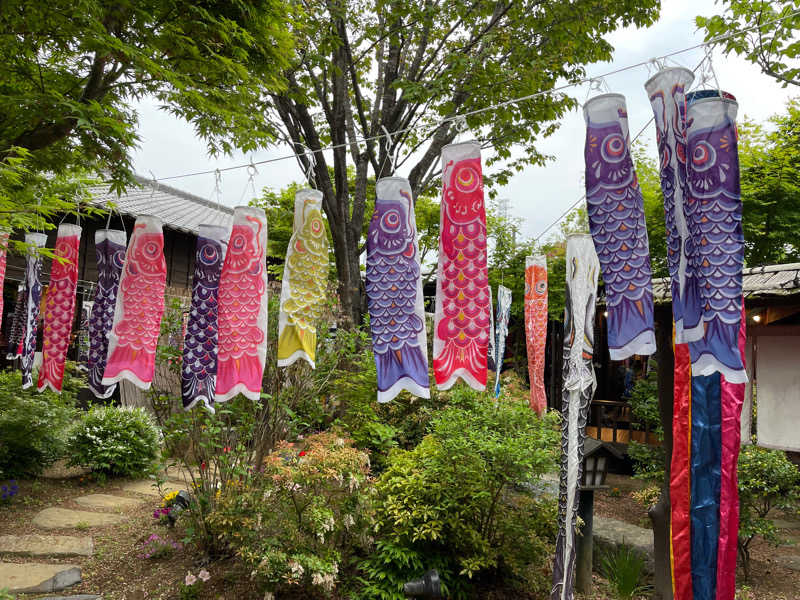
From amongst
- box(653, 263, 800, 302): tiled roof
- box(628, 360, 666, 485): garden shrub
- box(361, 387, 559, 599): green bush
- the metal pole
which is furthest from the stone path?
box(628, 360, 666, 485): garden shrub

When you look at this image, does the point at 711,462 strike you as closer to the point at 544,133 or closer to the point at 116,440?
the point at 544,133

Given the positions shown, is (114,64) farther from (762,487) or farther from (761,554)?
(761,554)

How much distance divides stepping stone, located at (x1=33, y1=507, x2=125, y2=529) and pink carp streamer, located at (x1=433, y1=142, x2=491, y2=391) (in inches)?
261

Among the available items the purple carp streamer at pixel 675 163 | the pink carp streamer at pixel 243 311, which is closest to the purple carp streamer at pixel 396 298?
the pink carp streamer at pixel 243 311

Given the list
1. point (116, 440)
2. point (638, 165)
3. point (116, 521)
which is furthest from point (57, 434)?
point (638, 165)

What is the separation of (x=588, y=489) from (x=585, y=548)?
84 cm

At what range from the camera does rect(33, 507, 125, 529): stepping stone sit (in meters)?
7.46

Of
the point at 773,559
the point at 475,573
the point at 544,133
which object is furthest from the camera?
the point at 544,133

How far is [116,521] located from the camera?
770 cm

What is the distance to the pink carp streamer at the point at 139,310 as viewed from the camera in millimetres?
4461

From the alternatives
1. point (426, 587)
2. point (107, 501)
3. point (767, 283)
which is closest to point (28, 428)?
point (107, 501)

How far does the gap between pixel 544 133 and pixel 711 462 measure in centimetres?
806

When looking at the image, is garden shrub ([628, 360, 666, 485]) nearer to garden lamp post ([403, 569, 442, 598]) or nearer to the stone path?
garden lamp post ([403, 569, 442, 598])

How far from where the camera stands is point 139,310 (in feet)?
15.0
